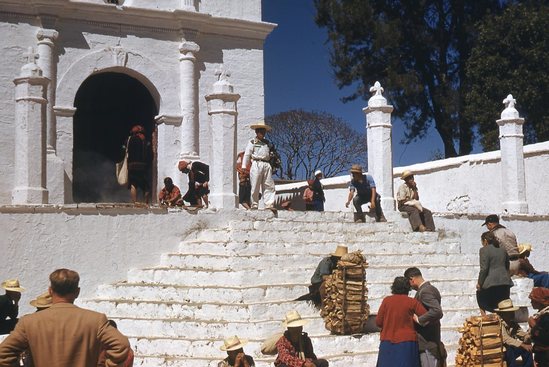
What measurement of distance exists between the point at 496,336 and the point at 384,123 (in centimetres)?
638

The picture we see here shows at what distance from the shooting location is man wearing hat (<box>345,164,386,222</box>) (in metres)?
12.3

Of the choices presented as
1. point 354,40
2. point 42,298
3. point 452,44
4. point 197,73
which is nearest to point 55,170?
point 197,73

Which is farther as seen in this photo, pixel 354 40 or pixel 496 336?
pixel 354 40

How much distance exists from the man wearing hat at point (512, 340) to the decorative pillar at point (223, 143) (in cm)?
507

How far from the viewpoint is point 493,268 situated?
9008mm

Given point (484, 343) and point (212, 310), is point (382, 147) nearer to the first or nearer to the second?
point (212, 310)

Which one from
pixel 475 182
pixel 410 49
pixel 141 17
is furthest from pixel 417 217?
pixel 410 49

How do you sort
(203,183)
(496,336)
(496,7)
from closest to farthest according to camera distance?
1. (496,336)
2. (203,183)
3. (496,7)

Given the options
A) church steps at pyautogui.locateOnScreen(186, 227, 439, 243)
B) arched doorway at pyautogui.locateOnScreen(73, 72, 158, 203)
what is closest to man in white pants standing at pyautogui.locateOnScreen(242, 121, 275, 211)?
church steps at pyautogui.locateOnScreen(186, 227, 439, 243)

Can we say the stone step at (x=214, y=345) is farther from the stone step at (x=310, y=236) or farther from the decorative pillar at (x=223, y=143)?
the decorative pillar at (x=223, y=143)

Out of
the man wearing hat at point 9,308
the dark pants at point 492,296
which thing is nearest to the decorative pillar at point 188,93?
the man wearing hat at point 9,308

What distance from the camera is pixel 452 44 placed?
26781mm

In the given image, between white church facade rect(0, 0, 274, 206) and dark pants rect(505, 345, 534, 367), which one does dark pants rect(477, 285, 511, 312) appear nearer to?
dark pants rect(505, 345, 534, 367)

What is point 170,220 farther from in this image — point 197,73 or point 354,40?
point 354,40
